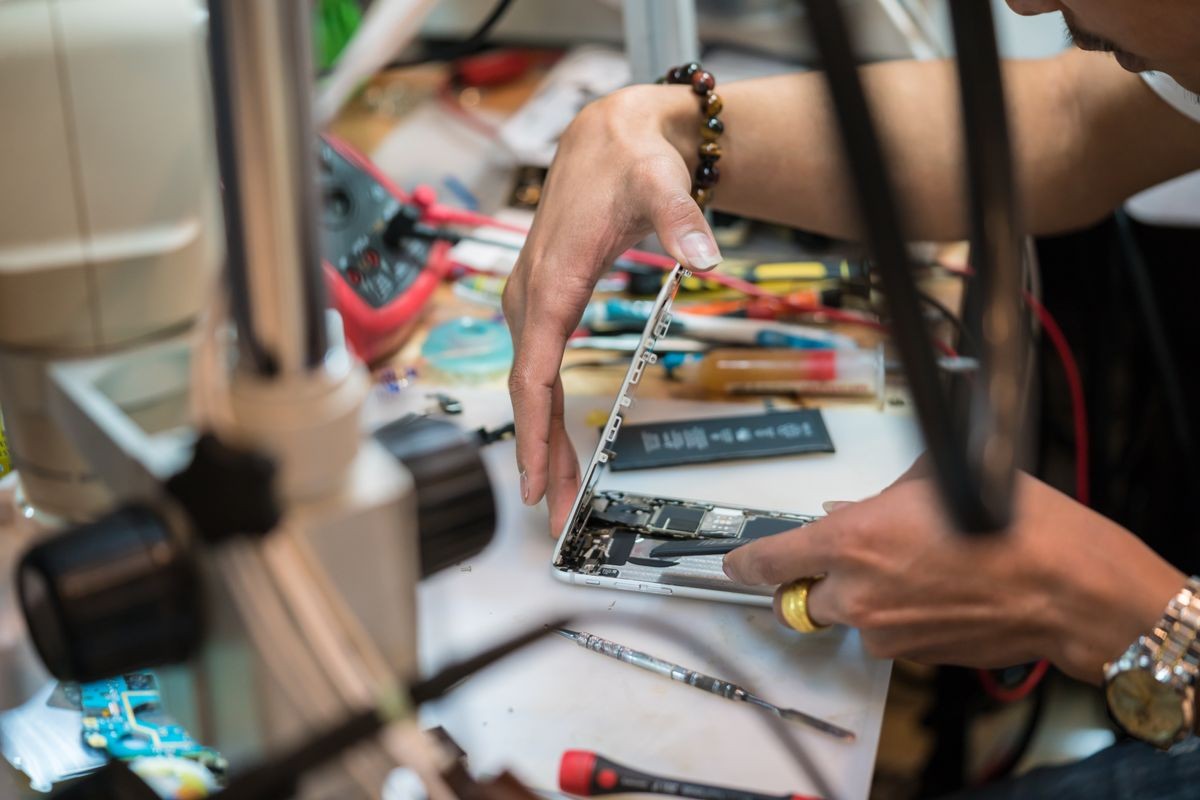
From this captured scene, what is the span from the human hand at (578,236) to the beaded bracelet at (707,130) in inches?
1.0

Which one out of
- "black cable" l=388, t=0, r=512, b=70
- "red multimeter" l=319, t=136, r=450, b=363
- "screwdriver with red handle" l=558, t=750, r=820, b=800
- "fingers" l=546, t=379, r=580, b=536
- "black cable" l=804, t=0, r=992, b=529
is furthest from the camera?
"black cable" l=388, t=0, r=512, b=70

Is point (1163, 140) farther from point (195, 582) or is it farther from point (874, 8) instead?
point (195, 582)

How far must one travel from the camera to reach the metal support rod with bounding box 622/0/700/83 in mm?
1017

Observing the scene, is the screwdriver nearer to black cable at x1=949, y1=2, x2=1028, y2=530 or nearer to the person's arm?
the person's arm

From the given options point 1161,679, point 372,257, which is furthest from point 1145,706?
point 372,257

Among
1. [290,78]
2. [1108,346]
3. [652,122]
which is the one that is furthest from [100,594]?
[1108,346]

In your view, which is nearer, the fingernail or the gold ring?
the gold ring

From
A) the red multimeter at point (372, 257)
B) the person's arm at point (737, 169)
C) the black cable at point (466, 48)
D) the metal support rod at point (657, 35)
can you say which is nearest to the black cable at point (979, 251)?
the person's arm at point (737, 169)

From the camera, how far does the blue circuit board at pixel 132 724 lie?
56cm

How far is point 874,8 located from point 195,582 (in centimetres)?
101

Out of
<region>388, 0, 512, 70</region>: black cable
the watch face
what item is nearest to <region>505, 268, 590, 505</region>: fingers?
the watch face

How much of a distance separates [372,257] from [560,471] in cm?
29

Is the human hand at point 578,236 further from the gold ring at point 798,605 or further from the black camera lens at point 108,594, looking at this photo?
the black camera lens at point 108,594

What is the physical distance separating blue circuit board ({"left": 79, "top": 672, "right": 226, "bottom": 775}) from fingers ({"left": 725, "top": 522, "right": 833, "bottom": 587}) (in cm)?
29
